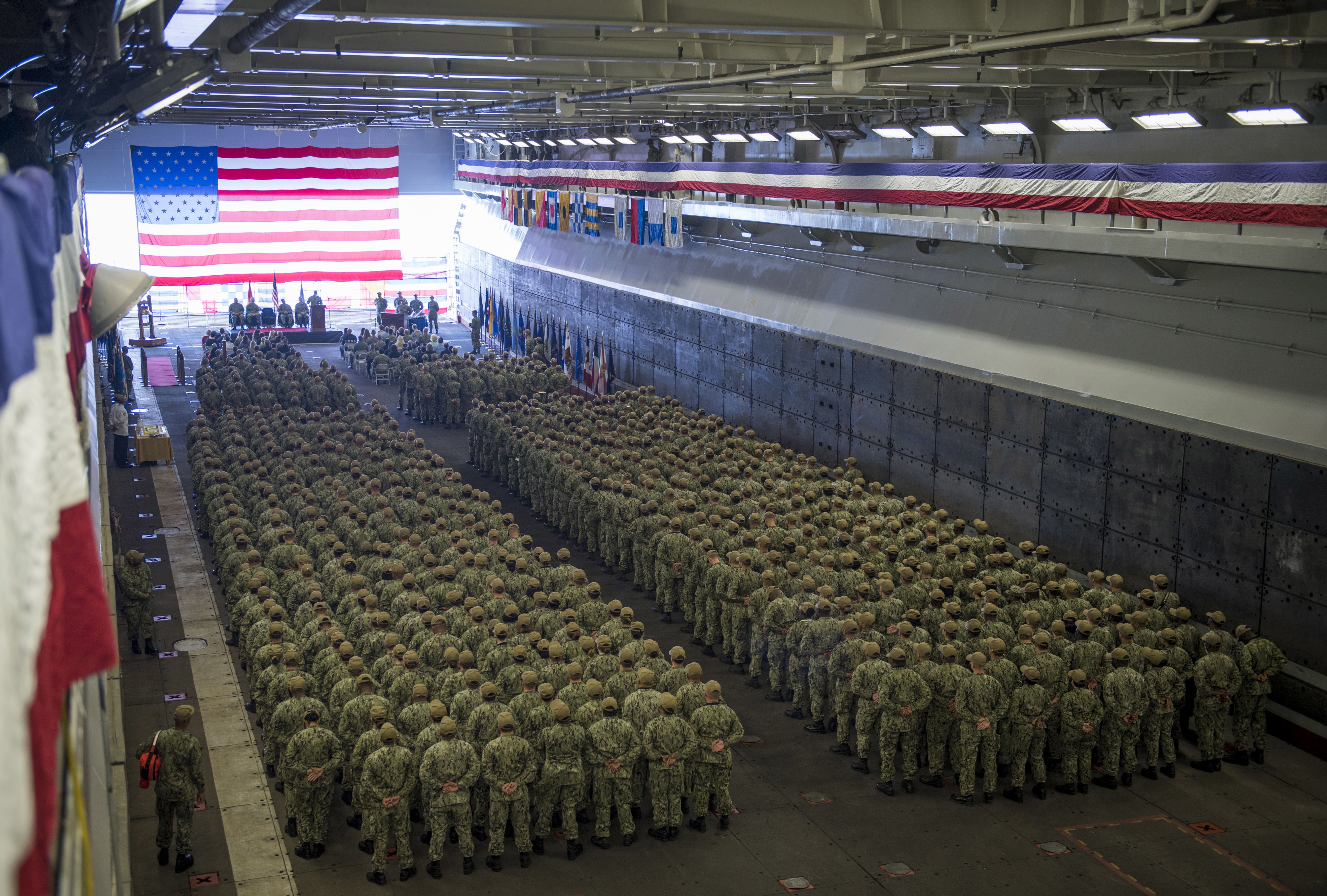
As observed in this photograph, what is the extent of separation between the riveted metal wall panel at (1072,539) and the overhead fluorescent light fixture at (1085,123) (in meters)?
5.84

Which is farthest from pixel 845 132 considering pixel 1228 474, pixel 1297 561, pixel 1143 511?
pixel 1297 561

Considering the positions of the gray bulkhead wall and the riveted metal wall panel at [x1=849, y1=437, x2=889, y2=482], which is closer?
the gray bulkhead wall

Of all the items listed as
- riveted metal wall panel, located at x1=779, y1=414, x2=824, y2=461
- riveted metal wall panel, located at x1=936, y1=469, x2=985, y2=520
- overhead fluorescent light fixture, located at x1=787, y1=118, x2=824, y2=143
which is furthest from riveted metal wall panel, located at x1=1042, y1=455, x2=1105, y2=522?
overhead fluorescent light fixture, located at x1=787, y1=118, x2=824, y2=143

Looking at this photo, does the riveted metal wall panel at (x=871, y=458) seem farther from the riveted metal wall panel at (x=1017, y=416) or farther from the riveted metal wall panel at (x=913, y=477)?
the riveted metal wall panel at (x=1017, y=416)

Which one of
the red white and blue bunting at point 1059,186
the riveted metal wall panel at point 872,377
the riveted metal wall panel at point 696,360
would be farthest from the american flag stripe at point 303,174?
the riveted metal wall panel at point 872,377

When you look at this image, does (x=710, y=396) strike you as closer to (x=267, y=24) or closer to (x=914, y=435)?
(x=914, y=435)

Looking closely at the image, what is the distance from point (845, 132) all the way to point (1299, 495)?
13.3 metres

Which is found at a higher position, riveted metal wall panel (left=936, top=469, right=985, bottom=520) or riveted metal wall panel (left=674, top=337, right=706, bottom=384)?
riveted metal wall panel (left=674, top=337, right=706, bottom=384)

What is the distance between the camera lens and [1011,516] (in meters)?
19.7

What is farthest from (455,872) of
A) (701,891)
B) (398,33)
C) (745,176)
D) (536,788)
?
(745,176)

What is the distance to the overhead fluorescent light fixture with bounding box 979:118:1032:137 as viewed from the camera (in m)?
19.0

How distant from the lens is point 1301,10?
26.6 ft

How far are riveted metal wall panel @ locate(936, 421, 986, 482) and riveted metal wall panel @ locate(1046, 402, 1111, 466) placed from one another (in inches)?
70.1

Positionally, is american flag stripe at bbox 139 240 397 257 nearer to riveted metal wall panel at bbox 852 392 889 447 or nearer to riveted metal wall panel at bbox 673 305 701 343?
riveted metal wall panel at bbox 673 305 701 343
